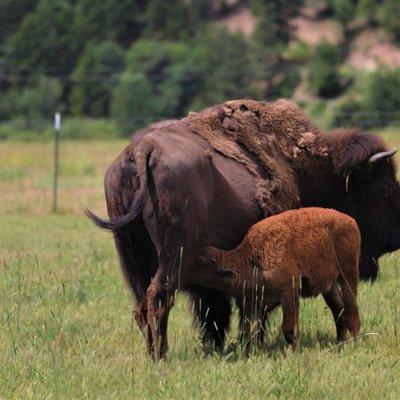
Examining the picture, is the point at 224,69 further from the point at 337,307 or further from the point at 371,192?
the point at 337,307

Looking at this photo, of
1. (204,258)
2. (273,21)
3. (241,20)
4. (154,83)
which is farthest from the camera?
(241,20)

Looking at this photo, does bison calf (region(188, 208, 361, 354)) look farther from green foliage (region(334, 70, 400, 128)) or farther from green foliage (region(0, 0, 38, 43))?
green foliage (region(0, 0, 38, 43))

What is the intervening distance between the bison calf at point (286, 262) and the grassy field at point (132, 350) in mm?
377

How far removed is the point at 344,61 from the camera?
213 ft

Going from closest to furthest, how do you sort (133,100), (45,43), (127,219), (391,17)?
(127,219) < (133,100) < (45,43) < (391,17)

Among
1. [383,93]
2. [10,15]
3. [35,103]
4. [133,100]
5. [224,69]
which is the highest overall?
[10,15]

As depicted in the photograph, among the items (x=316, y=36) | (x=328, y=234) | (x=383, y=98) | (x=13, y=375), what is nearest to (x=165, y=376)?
(x=13, y=375)

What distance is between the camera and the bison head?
28.7 feet

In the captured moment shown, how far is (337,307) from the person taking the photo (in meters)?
8.20

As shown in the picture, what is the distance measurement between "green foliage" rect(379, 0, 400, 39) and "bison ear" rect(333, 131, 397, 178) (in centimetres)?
6338

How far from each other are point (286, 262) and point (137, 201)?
119cm

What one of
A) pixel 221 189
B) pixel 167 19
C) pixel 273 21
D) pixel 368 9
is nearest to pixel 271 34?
pixel 273 21

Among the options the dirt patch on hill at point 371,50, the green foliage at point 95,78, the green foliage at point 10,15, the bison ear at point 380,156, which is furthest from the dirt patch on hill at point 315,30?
the bison ear at point 380,156

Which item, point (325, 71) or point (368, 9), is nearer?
point (325, 71)
